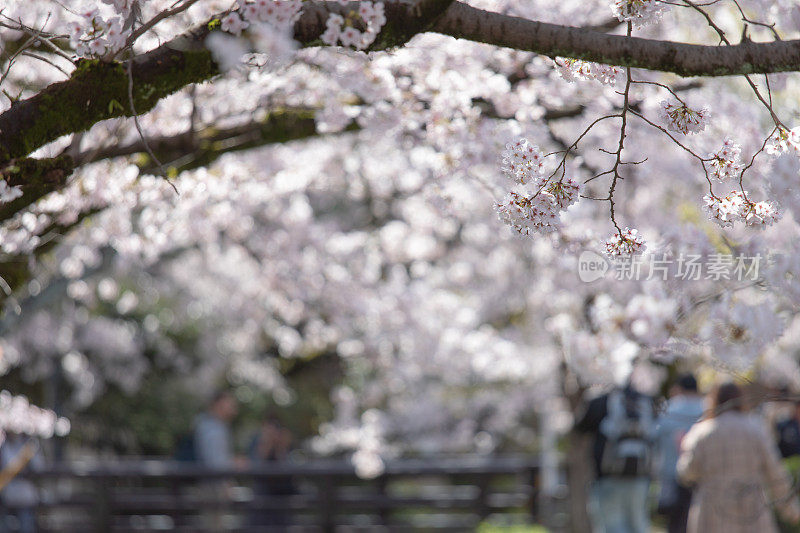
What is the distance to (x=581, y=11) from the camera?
529cm

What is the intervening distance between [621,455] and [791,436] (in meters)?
2.59

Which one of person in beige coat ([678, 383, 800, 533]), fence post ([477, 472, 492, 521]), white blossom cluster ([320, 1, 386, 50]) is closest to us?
white blossom cluster ([320, 1, 386, 50])

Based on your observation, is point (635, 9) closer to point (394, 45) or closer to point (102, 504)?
point (394, 45)

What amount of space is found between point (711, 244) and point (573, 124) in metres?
3.06

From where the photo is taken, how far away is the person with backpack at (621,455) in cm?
608

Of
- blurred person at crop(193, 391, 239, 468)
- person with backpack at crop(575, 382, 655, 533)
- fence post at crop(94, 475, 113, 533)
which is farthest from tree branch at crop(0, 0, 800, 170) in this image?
fence post at crop(94, 475, 113, 533)

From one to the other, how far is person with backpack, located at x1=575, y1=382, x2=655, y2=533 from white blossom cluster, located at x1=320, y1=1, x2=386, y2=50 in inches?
166

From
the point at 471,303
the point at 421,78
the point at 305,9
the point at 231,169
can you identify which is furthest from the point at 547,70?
the point at 471,303

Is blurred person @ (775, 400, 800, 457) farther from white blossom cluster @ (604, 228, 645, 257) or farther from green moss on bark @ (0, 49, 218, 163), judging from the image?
green moss on bark @ (0, 49, 218, 163)

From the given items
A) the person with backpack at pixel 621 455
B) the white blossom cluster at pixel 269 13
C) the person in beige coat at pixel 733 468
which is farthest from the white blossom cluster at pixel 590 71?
the person with backpack at pixel 621 455

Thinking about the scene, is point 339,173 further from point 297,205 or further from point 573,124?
point 573,124

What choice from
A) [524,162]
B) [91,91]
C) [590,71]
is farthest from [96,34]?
[590,71]

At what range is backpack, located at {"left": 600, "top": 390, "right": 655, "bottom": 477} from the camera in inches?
239

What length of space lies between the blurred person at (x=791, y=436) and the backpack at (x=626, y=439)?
7.66 feet
